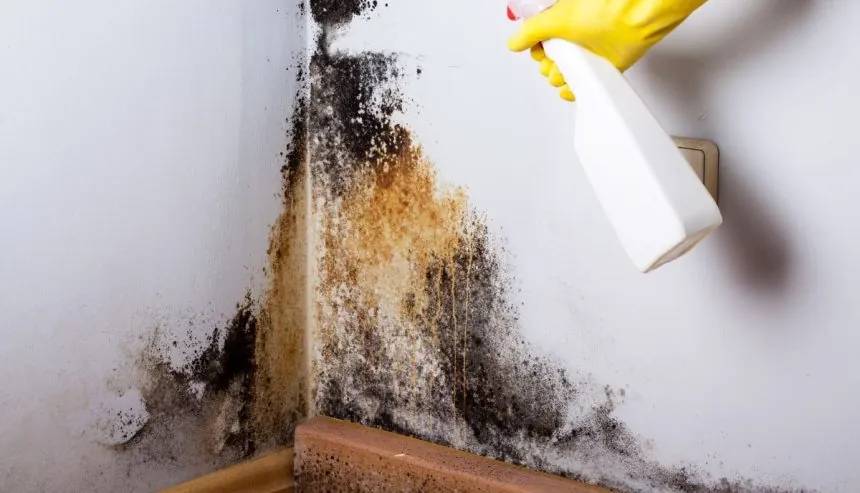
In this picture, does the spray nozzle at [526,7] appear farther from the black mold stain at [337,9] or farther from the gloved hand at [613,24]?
the black mold stain at [337,9]

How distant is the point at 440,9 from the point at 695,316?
67 cm

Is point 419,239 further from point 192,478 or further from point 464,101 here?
point 192,478

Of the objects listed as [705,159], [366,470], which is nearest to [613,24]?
[705,159]

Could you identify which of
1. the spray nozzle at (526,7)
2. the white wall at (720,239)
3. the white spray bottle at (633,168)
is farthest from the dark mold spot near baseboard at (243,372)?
the white spray bottle at (633,168)

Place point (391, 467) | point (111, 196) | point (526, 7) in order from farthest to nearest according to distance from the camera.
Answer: point (391, 467), point (111, 196), point (526, 7)

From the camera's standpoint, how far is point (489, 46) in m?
1.39

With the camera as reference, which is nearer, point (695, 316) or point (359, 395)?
point (695, 316)

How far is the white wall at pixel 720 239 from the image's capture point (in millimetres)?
1076

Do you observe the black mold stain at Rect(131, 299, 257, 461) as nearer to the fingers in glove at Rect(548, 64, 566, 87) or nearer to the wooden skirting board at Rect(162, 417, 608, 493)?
the wooden skirting board at Rect(162, 417, 608, 493)

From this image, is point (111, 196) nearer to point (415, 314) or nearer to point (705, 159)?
point (415, 314)

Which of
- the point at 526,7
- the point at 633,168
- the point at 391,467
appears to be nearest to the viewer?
the point at 633,168

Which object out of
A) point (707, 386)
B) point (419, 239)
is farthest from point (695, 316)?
point (419, 239)

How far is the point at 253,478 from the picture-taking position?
5.17 ft

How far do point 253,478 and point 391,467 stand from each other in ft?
0.91
